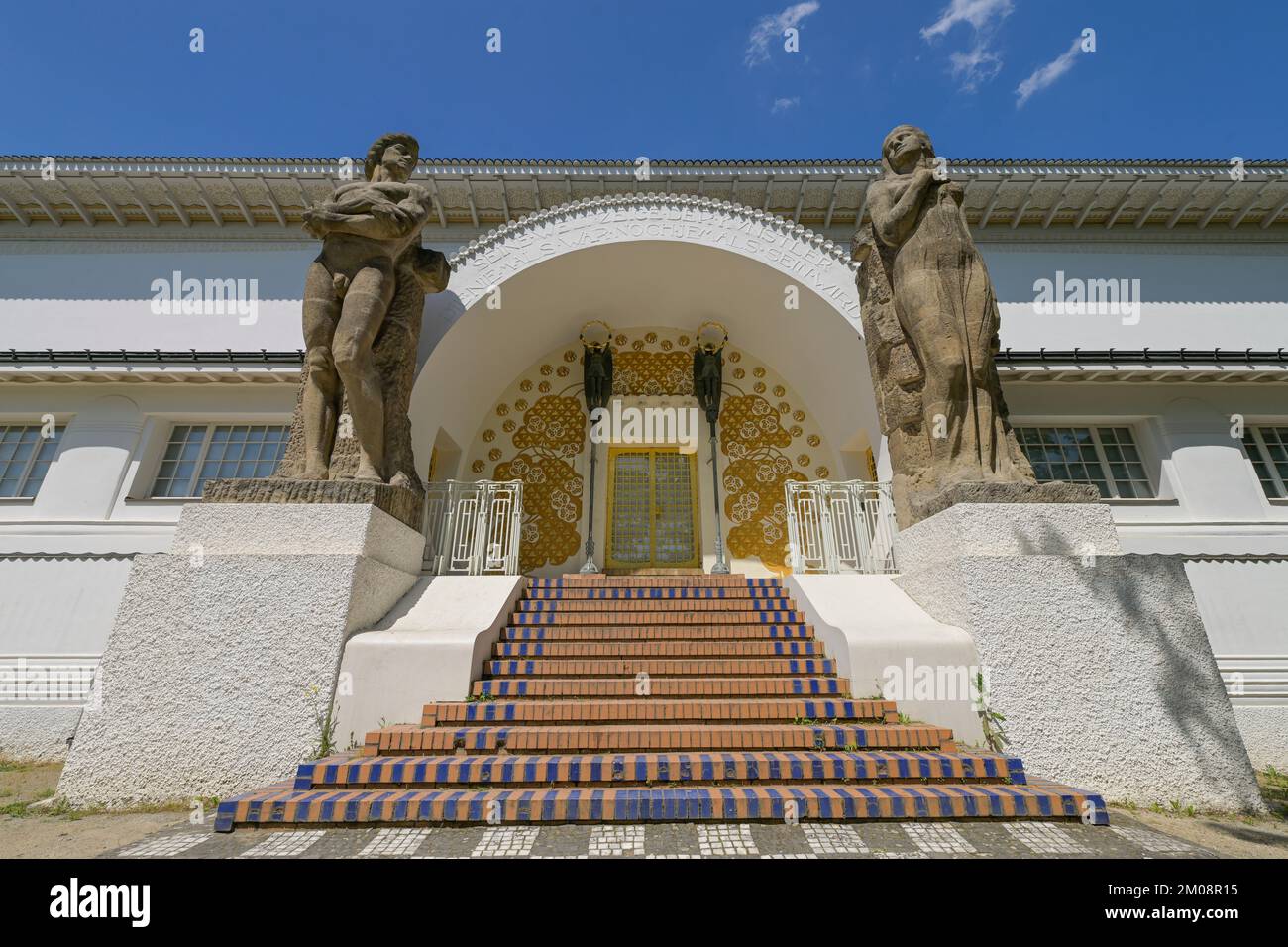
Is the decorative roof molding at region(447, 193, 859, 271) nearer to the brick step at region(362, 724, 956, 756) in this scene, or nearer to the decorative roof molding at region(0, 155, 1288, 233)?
the decorative roof molding at region(0, 155, 1288, 233)

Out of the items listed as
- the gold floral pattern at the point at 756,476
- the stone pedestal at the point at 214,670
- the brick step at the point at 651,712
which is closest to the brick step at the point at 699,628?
the brick step at the point at 651,712

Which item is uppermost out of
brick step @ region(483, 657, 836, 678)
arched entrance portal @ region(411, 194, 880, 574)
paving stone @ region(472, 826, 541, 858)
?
arched entrance portal @ region(411, 194, 880, 574)

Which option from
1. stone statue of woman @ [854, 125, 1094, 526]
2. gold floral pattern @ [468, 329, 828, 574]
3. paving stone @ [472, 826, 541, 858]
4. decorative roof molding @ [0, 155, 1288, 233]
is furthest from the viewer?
gold floral pattern @ [468, 329, 828, 574]

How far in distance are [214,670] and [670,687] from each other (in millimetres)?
3115

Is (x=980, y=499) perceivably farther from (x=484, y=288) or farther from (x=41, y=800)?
(x=41, y=800)

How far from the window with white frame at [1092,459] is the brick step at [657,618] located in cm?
486

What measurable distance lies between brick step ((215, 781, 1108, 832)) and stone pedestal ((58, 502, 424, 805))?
102 cm

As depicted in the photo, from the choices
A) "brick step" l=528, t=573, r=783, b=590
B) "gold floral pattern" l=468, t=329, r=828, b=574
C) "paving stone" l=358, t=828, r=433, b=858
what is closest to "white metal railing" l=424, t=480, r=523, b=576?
"brick step" l=528, t=573, r=783, b=590

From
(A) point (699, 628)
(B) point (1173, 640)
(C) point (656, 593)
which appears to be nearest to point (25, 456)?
(C) point (656, 593)

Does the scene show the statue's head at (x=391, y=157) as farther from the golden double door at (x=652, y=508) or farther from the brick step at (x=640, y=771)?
the brick step at (x=640, y=771)

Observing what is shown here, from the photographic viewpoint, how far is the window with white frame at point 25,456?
7.21 metres

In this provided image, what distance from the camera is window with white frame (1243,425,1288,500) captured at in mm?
7199
